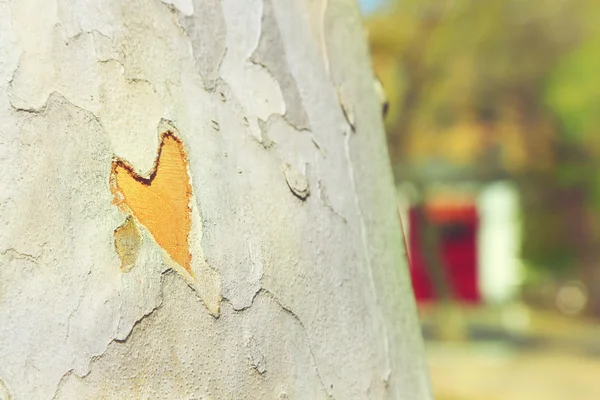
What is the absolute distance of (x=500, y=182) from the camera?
14.7 m

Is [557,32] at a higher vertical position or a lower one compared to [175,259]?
higher

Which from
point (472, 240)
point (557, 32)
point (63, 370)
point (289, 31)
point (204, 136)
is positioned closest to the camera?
point (63, 370)

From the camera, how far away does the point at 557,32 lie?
1188 cm

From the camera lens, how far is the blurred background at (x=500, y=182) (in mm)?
9156

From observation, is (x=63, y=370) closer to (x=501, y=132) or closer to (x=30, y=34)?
(x=30, y=34)

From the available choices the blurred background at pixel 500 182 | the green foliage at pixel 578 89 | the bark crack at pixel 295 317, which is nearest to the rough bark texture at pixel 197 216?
the bark crack at pixel 295 317

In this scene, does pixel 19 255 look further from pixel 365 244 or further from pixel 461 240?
pixel 461 240

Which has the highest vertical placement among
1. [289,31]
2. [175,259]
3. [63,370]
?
[289,31]

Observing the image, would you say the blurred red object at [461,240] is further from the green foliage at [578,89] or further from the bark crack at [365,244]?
the bark crack at [365,244]

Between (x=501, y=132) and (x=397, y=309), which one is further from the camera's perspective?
(x=501, y=132)

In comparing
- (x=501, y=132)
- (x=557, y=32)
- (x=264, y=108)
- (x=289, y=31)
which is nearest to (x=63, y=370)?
(x=264, y=108)

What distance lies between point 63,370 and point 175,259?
157 mm

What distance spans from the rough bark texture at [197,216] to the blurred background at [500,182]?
5007 millimetres

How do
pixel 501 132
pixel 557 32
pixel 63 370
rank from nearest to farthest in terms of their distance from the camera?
pixel 63 370, pixel 557 32, pixel 501 132
